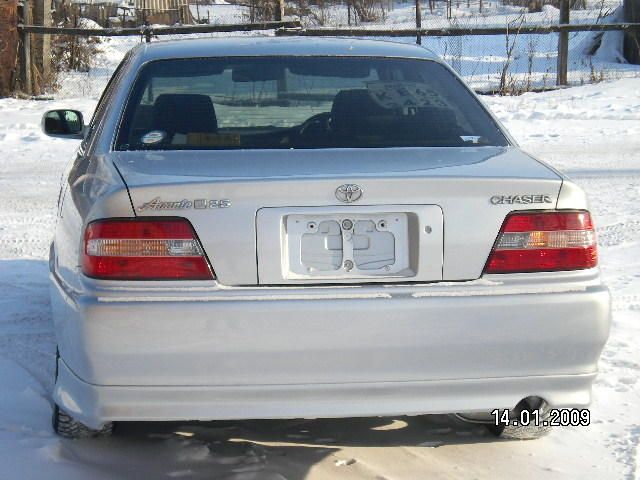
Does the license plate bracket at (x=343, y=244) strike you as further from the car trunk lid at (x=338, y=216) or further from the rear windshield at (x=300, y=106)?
the rear windshield at (x=300, y=106)

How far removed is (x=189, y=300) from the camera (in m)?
3.09

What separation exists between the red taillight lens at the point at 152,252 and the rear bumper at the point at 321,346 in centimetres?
5

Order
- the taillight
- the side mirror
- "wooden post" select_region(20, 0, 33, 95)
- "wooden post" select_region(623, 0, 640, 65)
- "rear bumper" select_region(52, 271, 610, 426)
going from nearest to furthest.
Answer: "rear bumper" select_region(52, 271, 610, 426)
the taillight
the side mirror
"wooden post" select_region(20, 0, 33, 95)
"wooden post" select_region(623, 0, 640, 65)

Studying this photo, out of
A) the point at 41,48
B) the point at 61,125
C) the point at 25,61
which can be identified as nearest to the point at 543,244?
the point at 61,125

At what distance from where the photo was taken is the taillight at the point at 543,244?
3.22 meters

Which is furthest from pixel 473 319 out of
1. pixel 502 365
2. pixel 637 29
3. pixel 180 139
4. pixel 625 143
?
pixel 637 29

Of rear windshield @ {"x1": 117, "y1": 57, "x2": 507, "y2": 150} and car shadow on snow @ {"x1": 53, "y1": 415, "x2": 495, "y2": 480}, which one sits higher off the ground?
rear windshield @ {"x1": 117, "y1": 57, "x2": 507, "y2": 150}

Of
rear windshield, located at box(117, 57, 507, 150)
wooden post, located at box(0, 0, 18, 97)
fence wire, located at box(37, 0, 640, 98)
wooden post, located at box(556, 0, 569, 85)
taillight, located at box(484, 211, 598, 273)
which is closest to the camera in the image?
taillight, located at box(484, 211, 598, 273)

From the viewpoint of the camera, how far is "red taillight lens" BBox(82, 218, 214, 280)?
10.2ft

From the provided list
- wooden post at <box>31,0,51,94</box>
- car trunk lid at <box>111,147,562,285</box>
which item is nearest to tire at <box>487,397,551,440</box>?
car trunk lid at <box>111,147,562,285</box>

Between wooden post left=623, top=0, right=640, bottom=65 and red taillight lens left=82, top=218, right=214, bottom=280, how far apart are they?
53.6ft
